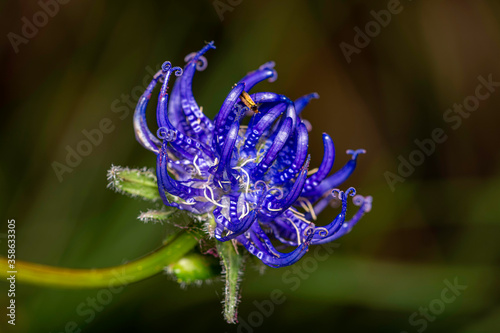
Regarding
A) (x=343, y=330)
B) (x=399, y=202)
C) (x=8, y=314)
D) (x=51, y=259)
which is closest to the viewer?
(x=8, y=314)

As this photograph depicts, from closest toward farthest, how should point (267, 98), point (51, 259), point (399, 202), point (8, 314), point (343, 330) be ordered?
point (267, 98) → point (8, 314) → point (51, 259) → point (343, 330) → point (399, 202)

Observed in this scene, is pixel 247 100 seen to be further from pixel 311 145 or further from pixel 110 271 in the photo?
pixel 311 145

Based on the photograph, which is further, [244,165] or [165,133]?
[244,165]

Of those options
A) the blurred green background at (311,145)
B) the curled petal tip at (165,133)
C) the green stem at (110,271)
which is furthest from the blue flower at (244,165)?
the blurred green background at (311,145)

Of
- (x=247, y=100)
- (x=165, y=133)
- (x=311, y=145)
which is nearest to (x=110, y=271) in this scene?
(x=165, y=133)

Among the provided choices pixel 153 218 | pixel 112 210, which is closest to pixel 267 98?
pixel 153 218

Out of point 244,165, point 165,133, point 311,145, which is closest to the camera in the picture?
point 165,133

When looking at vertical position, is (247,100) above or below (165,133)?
below

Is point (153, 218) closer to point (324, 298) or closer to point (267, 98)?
point (267, 98)
